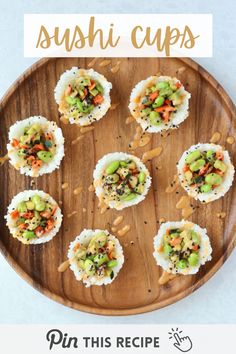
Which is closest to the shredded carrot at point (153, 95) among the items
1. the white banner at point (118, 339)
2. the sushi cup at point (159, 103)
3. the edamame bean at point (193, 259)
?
the sushi cup at point (159, 103)

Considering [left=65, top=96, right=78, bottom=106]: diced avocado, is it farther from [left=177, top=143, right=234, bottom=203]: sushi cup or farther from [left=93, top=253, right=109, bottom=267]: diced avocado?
[left=93, top=253, right=109, bottom=267]: diced avocado

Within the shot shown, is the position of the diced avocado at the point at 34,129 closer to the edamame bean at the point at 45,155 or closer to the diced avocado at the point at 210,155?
the edamame bean at the point at 45,155

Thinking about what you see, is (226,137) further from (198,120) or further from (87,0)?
(87,0)

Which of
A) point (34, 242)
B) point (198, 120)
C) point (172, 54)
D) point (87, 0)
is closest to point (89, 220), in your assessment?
point (34, 242)

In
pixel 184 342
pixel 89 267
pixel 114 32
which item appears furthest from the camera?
pixel 184 342

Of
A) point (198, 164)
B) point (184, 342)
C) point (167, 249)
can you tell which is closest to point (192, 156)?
point (198, 164)

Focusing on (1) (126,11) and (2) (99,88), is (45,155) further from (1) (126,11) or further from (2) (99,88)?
(1) (126,11)

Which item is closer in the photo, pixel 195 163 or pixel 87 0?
pixel 195 163
